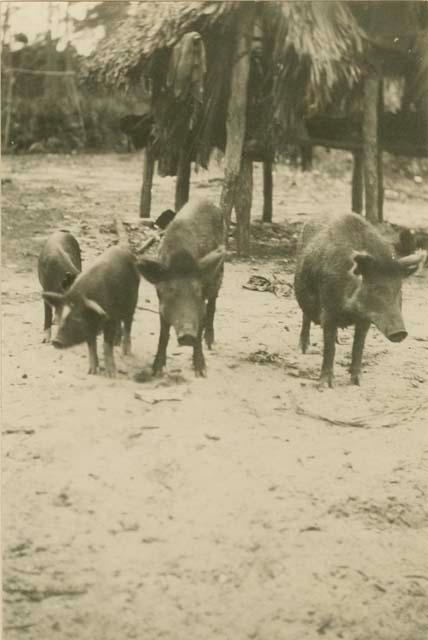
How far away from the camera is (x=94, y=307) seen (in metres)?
2.91

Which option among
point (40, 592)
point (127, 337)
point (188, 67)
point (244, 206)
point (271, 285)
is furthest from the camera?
point (244, 206)

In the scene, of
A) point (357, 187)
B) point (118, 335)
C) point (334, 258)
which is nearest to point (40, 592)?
point (118, 335)

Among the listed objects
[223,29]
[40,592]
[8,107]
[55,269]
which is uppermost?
[223,29]

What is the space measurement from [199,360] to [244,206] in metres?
1.78

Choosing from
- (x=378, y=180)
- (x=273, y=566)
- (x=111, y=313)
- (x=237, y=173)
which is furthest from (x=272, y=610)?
(x=378, y=180)

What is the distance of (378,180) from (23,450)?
3.50m

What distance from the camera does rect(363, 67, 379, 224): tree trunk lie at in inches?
197

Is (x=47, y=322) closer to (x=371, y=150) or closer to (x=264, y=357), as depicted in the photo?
(x=264, y=357)

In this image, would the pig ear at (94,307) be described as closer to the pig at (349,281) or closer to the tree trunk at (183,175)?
the pig at (349,281)

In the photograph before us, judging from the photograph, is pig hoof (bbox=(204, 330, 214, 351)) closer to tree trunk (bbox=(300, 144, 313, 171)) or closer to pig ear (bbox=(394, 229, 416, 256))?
pig ear (bbox=(394, 229, 416, 256))

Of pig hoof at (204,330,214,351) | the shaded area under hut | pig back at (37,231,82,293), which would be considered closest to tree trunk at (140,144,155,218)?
the shaded area under hut

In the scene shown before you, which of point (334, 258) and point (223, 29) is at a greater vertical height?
point (223, 29)

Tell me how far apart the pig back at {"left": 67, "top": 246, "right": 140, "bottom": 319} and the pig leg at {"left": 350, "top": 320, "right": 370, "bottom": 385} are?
0.86 meters

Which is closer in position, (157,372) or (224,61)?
(157,372)
